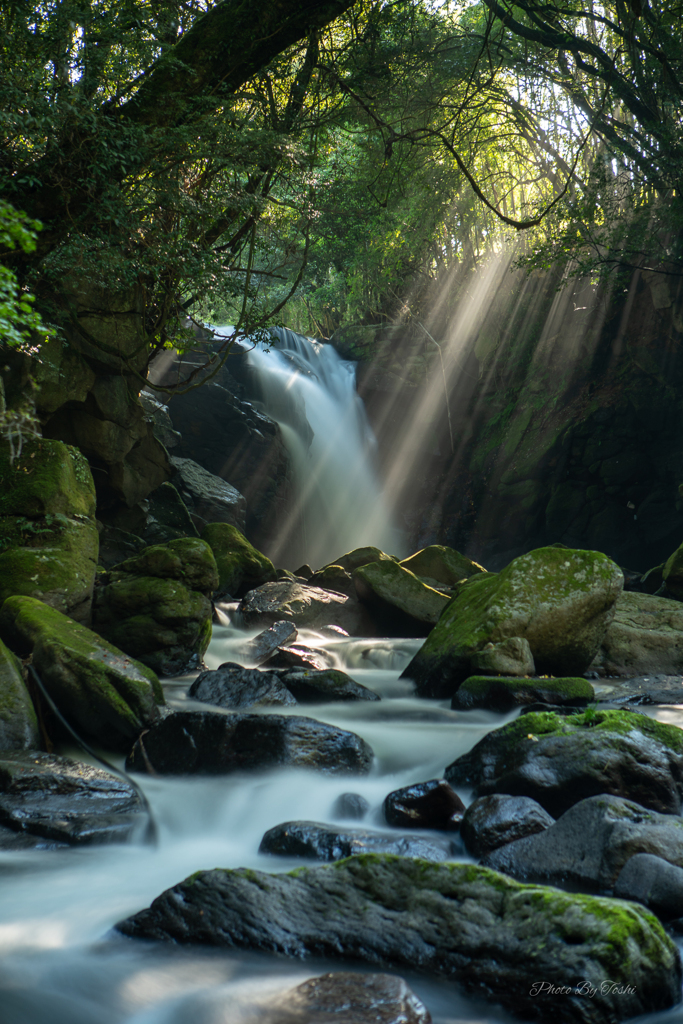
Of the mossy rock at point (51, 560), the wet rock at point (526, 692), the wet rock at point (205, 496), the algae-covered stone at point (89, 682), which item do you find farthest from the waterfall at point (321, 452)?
the algae-covered stone at point (89, 682)

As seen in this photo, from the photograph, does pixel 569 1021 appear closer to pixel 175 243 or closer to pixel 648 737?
pixel 648 737

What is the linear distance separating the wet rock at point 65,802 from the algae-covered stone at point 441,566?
31.8ft

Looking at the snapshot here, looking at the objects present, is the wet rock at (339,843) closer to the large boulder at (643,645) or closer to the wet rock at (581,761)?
the wet rock at (581,761)

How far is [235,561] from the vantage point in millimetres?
12414

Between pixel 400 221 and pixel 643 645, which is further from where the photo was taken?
pixel 400 221

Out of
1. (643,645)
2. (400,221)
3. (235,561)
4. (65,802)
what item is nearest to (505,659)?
(643,645)

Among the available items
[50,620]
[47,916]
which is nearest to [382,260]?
[50,620]

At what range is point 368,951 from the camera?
8.55 ft

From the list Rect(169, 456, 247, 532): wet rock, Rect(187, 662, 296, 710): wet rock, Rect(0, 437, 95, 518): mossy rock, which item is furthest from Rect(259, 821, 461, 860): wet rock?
Rect(169, 456, 247, 532): wet rock

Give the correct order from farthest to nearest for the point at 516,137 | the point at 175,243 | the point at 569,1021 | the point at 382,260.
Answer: the point at 382,260, the point at 516,137, the point at 175,243, the point at 569,1021

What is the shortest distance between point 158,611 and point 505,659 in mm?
4053

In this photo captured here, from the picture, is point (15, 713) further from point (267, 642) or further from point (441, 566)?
point (441, 566)

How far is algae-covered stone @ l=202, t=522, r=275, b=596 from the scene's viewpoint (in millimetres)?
12305

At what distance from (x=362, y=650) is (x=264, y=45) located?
335 inches
